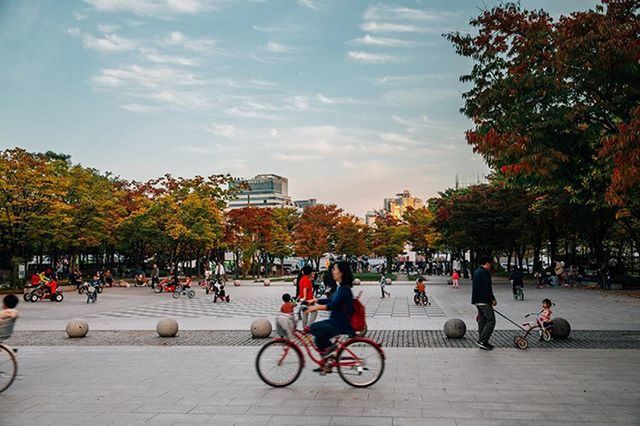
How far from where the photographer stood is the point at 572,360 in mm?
10188

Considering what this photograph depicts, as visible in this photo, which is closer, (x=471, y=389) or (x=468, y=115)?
(x=471, y=389)

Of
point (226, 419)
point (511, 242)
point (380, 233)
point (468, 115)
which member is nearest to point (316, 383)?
point (226, 419)

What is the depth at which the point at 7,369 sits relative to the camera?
805cm

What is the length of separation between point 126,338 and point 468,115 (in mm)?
10264

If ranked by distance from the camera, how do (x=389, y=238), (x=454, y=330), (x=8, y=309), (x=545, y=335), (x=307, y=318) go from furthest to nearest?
(x=389, y=238) → (x=307, y=318) → (x=454, y=330) → (x=545, y=335) → (x=8, y=309)

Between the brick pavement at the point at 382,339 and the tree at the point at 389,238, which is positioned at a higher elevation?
the tree at the point at 389,238

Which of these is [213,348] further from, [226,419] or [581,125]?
[581,125]

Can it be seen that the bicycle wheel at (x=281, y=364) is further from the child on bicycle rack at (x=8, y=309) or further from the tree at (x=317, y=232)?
the tree at (x=317, y=232)

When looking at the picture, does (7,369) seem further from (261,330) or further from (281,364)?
(261,330)

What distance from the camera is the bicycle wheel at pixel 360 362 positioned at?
7977 mm

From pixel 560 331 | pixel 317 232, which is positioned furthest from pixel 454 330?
pixel 317 232

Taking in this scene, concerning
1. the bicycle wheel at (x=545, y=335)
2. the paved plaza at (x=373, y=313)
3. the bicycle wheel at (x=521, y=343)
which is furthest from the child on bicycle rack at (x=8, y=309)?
the bicycle wheel at (x=545, y=335)

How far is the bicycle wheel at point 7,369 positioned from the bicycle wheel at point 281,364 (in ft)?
11.3

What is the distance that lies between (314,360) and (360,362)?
2.12 ft
